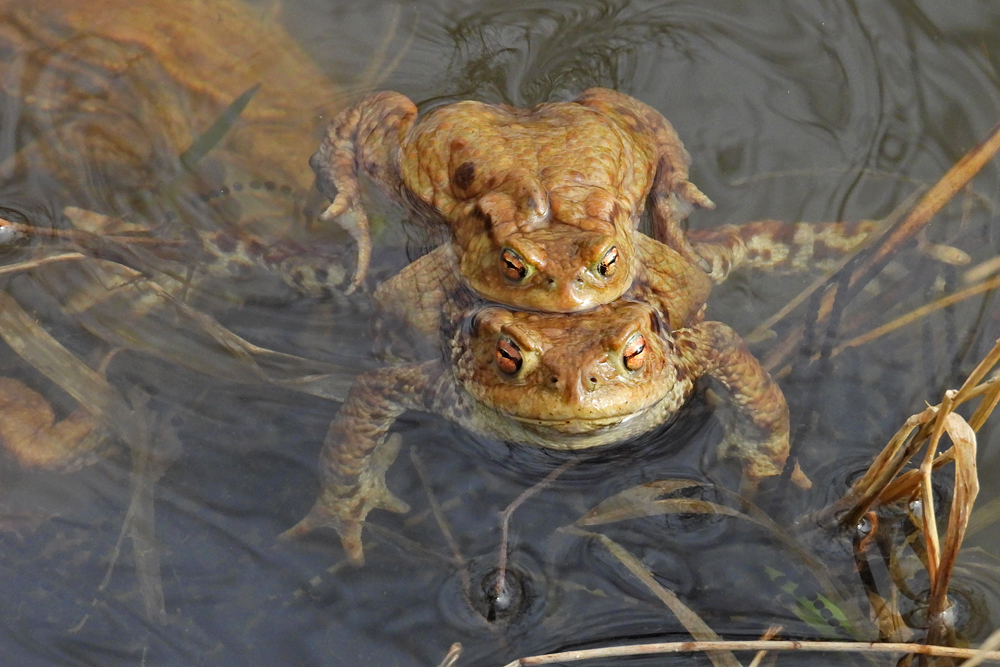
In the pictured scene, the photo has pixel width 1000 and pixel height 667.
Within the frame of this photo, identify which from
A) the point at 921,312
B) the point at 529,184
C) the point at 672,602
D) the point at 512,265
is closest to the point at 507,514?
the point at 672,602

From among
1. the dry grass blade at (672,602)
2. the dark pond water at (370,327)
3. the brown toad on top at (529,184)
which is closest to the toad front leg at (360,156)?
the brown toad on top at (529,184)

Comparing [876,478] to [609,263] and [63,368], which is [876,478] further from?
[63,368]

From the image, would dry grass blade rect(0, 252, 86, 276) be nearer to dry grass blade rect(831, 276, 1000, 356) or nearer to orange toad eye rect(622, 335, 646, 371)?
orange toad eye rect(622, 335, 646, 371)

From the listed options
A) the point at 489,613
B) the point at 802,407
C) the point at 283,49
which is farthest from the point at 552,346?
the point at 283,49

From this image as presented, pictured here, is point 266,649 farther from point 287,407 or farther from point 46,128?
point 46,128

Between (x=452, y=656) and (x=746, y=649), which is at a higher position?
(x=746, y=649)

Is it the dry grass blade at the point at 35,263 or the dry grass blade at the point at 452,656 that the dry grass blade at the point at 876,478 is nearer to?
the dry grass blade at the point at 452,656
